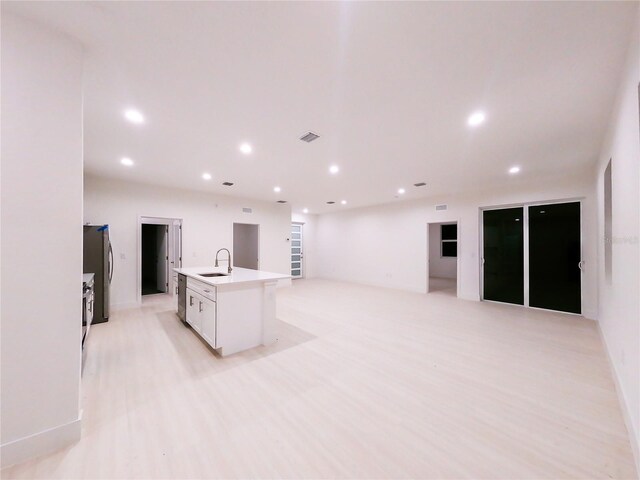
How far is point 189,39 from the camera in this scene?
1.67 meters

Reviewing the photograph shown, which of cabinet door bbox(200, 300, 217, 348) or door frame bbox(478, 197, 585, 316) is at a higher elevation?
door frame bbox(478, 197, 585, 316)

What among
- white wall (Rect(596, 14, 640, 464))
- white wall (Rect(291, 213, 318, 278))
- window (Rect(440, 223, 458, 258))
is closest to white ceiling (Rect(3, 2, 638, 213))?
white wall (Rect(596, 14, 640, 464))

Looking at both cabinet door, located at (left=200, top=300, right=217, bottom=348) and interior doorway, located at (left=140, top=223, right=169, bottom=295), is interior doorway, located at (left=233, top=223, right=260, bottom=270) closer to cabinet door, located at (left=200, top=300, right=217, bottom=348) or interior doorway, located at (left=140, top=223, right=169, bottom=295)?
interior doorway, located at (left=140, top=223, right=169, bottom=295)

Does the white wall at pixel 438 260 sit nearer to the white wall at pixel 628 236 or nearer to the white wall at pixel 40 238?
the white wall at pixel 628 236

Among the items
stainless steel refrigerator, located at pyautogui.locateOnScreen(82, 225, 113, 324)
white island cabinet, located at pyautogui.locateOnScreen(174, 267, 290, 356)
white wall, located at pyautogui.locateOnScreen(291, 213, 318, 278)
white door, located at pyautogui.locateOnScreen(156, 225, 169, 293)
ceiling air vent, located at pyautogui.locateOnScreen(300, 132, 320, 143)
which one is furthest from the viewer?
white wall, located at pyautogui.locateOnScreen(291, 213, 318, 278)

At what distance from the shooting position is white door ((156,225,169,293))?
6.99 m

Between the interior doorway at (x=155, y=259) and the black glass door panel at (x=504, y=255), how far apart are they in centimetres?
834

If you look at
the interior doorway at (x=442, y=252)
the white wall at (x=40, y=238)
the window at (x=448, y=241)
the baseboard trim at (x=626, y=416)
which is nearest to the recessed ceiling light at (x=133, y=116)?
the white wall at (x=40, y=238)

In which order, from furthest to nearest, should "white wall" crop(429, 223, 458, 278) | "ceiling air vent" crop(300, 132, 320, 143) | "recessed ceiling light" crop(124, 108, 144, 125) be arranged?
"white wall" crop(429, 223, 458, 278) < "ceiling air vent" crop(300, 132, 320, 143) < "recessed ceiling light" crop(124, 108, 144, 125)

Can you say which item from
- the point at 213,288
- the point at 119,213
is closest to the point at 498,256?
the point at 213,288

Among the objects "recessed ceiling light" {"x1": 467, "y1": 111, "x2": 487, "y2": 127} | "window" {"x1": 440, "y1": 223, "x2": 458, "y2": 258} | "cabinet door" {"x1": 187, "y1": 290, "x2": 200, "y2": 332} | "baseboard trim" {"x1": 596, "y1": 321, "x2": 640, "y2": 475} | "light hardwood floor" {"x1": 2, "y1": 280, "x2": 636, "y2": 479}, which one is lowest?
"light hardwood floor" {"x1": 2, "y1": 280, "x2": 636, "y2": 479}

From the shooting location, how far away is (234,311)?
3080mm

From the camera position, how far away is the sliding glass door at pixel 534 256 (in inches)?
186

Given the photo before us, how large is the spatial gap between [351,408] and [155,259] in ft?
27.0
